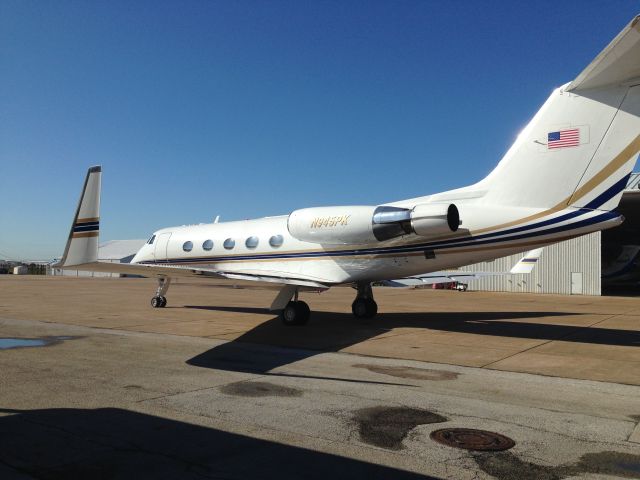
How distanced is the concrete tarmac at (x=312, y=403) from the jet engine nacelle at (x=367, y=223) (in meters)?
2.44

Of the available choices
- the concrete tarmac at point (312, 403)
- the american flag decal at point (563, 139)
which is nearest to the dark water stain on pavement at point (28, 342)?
the concrete tarmac at point (312, 403)

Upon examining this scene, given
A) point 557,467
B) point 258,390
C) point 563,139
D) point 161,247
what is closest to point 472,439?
point 557,467

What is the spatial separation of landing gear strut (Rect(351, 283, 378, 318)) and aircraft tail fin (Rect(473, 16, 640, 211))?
5.47 m

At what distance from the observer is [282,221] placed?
1628 centimetres

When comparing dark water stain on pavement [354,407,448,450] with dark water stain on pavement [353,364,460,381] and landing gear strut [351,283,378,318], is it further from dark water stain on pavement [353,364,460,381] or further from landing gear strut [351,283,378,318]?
landing gear strut [351,283,378,318]

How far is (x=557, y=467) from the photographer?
13.8ft

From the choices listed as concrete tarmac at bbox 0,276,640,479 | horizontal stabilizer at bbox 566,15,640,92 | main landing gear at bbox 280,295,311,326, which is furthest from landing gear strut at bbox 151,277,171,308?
horizontal stabilizer at bbox 566,15,640,92

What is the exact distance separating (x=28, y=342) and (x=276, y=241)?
732 centimetres

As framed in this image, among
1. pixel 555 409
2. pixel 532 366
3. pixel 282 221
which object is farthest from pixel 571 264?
pixel 555 409

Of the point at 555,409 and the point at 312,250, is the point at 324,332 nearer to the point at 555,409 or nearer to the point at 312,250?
the point at 312,250

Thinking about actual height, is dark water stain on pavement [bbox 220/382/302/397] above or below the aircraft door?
below

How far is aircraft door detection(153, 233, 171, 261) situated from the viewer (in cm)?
1942

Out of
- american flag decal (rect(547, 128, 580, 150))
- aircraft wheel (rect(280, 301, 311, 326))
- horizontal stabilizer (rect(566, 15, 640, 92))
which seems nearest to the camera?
horizontal stabilizer (rect(566, 15, 640, 92))

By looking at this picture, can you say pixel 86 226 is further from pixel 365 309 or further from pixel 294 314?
pixel 365 309
